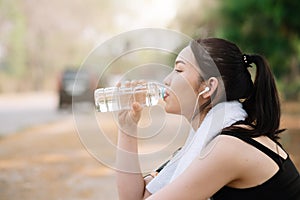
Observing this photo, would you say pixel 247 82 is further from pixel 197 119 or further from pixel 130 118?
pixel 130 118

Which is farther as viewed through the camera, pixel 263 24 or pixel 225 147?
pixel 263 24

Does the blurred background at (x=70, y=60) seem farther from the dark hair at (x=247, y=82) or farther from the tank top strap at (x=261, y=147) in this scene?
the tank top strap at (x=261, y=147)

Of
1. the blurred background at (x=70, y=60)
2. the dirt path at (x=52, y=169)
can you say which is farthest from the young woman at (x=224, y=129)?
the dirt path at (x=52, y=169)

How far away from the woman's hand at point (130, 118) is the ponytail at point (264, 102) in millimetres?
431

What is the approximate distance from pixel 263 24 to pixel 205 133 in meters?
15.0

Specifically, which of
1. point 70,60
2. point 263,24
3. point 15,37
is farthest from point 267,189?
point 70,60

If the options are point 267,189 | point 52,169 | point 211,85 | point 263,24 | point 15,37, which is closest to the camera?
point 267,189

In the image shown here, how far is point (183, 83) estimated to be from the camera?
241 cm

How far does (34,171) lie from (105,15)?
138 ft

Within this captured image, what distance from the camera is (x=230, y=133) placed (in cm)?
221

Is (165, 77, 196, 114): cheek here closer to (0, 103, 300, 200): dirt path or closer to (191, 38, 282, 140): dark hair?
(191, 38, 282, 140): dark hair

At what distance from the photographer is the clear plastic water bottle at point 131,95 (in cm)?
251

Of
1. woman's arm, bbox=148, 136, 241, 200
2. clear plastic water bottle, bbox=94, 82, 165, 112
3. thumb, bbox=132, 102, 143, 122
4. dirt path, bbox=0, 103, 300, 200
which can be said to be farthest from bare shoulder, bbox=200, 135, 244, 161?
dirt path, bbox=0, 103, 300, 200

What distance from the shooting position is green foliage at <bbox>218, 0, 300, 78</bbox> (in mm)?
13461
